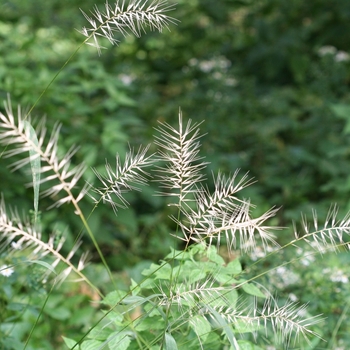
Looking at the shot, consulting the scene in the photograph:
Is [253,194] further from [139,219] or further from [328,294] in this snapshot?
[328,294]

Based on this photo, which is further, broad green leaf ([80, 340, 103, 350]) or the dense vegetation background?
the dense vegetation background

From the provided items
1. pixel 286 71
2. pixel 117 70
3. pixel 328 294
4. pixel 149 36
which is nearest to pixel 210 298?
pixel 328 294

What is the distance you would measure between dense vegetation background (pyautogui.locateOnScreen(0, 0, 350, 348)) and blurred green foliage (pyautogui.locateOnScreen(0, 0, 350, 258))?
0.01 m

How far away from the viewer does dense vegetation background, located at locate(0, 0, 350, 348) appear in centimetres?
427

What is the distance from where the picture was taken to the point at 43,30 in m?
5.50

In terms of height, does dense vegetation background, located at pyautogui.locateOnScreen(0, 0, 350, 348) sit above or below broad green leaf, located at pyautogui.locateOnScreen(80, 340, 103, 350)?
below

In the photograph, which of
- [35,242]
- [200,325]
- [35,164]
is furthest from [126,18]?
[200,325]

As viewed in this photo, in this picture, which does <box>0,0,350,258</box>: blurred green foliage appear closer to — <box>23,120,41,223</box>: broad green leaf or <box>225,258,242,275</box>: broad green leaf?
<box>225,258,242,275</box>: broad green leaf

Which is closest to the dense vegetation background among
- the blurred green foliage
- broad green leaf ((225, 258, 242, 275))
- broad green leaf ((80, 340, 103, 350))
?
the blurred green foliage

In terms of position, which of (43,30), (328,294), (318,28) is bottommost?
(318,28)

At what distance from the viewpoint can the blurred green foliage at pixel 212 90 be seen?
429 centimetres

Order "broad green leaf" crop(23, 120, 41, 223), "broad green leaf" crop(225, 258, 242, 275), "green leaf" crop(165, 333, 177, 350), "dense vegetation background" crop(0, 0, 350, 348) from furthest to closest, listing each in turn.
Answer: "dense vegetation background" crop(0, 0, 350, 348) < "broad green leaf" crop(225, 258, 242, 275) < "broad green leaf" crop(23, 120, 41, 223) < "green leaf" crop(165, 333, 177, 350)

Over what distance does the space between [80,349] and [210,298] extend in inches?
14.7

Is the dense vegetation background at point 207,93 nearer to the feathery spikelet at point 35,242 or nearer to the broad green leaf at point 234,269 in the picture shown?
the feathery spikelet at point 35,242
